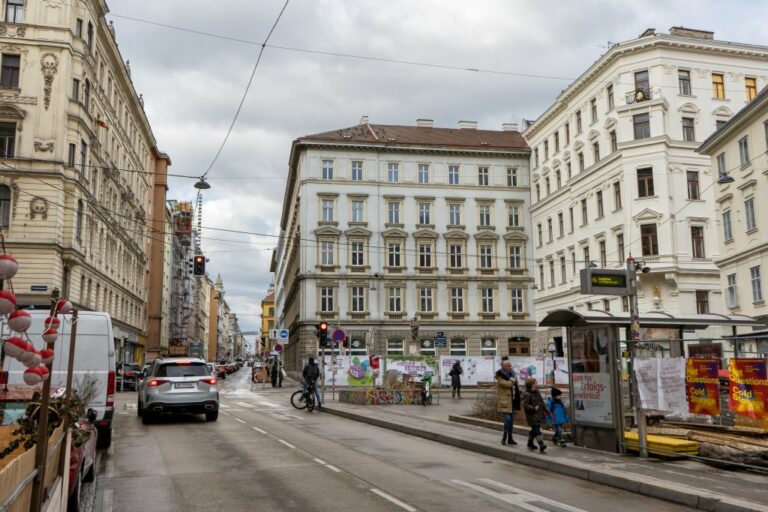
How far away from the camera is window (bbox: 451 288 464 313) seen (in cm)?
6112

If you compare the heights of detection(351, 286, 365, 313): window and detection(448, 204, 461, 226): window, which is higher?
detection(448, 204, 461, 226): window

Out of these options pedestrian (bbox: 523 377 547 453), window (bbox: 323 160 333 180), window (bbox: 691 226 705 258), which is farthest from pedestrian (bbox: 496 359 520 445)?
window (bbox: 323 160 333 180)

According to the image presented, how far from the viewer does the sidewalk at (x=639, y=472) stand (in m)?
8.74

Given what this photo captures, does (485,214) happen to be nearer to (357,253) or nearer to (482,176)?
(482,176)

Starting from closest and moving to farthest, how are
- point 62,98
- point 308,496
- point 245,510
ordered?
point 245,510 → point 308,496 → point 62,98

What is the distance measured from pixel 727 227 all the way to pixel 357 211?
105ft

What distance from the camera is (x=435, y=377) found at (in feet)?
142

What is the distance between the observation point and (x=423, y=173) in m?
63.1

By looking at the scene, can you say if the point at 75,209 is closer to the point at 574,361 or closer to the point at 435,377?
the point at 435,377

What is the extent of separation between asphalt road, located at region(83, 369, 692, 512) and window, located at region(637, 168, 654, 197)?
33545 millimetres

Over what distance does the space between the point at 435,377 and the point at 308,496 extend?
35.0 m

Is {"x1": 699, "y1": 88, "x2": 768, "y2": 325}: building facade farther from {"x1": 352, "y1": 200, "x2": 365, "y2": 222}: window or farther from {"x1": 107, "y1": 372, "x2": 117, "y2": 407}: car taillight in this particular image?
{"x1": 352, "y1": 200, "x2": 365, "y2": 222}: window

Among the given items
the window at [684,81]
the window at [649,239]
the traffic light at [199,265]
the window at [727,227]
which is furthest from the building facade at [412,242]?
the traffic light at [199,265]

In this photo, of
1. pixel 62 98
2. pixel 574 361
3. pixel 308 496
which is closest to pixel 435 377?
pixel 62 98
